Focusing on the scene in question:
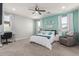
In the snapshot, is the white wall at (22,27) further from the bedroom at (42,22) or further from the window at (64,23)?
the window at (64,23)

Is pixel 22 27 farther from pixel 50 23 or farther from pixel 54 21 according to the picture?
pixel 54 21

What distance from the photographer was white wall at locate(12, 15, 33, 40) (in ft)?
21.8

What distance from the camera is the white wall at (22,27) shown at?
6645 mm

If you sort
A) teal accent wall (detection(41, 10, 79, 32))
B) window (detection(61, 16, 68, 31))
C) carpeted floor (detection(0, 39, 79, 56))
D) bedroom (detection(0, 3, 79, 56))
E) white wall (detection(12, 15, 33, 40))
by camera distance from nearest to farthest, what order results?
carpeted floor (detection(0, 39, 79, 56)) < bedroom (detection(0, 3, 79, 56)) < teal accent wall (detection(41, 10, 79, 32)) < window (detection(61, 16, 68, 31)) < white wall (detection(12, 15, 33, 40))

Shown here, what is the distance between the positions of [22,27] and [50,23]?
2.71m

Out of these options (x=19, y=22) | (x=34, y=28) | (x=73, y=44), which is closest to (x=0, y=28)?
(x=73, y=44)

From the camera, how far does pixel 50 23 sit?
7379 millimetres

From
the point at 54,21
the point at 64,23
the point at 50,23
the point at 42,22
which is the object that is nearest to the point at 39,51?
the point at 64,23

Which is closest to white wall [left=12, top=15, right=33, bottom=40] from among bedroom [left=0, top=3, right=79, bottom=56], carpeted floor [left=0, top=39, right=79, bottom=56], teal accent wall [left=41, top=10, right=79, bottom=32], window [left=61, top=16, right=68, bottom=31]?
bedroom [left=0, top=3, right=79, bottom=56]

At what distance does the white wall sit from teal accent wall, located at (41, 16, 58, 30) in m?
1.60

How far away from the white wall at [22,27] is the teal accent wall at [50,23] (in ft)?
5.26

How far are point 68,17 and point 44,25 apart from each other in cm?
294

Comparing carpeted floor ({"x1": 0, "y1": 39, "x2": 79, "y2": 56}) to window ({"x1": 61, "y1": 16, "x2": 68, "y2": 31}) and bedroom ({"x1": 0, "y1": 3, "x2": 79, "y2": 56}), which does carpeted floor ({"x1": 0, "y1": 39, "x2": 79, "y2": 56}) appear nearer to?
bedroom ({"x1": 0, "y1": 3, "x2": 79, "y2": 56})

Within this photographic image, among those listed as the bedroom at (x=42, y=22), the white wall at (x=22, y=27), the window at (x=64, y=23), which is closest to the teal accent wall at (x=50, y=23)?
the bedroom at (x=42, y=22)
